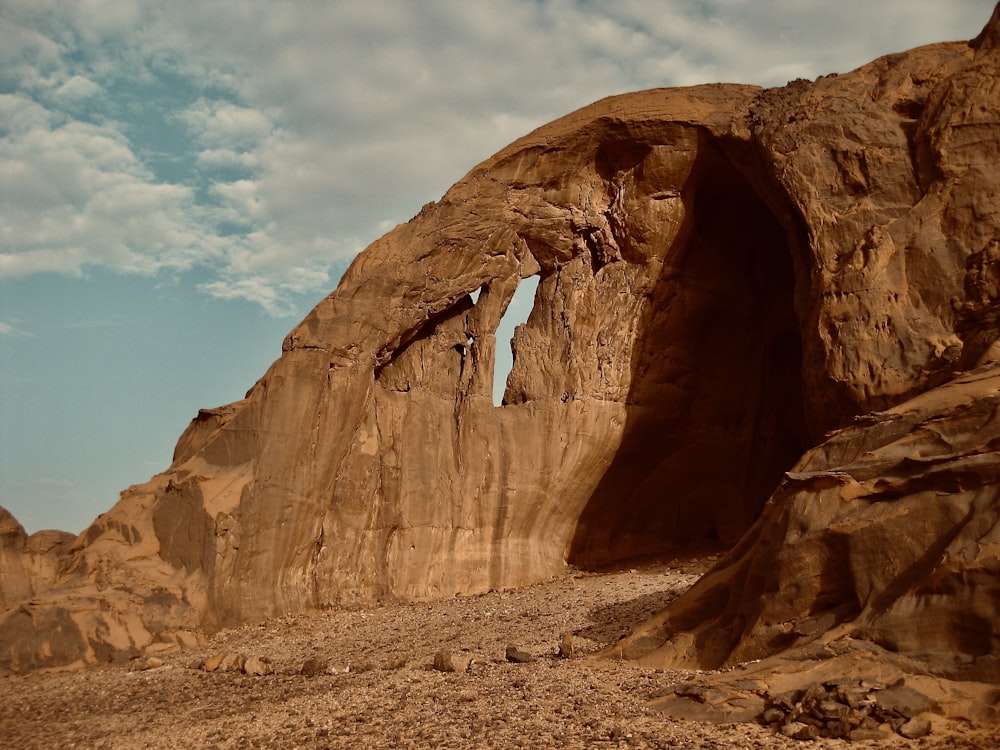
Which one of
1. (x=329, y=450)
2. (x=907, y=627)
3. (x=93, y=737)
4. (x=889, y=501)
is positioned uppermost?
(x=329, y=450)

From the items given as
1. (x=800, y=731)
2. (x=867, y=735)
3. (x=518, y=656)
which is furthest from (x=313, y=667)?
(x=867, y=735)

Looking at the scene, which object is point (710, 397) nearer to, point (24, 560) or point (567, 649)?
point (567, 649)

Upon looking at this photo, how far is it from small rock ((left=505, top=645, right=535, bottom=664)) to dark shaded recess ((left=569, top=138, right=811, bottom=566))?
581 centimetres

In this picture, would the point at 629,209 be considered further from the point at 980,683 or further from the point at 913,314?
the point at 980,683

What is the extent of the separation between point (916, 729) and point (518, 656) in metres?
4.25

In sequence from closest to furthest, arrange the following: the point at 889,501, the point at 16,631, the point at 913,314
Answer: the point at 889,501 < the point at 913,314 < the point at 16,631

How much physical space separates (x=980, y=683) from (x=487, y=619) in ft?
22.0

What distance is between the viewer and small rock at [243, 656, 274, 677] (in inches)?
424

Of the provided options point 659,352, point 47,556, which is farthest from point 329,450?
point 659,352

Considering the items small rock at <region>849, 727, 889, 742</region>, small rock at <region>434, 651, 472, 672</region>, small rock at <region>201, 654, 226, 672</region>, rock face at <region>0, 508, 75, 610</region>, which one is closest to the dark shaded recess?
small rock at <region>201, 654, 226, 672</region>

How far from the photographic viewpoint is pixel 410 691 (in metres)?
8.72

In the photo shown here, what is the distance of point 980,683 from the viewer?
6.32 meters

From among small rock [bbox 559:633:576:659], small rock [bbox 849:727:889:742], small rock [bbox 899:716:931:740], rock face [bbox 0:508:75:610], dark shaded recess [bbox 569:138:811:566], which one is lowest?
small rock [bbox 849:727:889:742]

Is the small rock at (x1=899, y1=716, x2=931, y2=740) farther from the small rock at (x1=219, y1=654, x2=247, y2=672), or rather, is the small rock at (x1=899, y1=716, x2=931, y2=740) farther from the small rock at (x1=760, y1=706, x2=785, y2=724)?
the small rock at (x1=219, y1=654, x2=247, y2=672)
